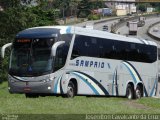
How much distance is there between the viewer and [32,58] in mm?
22516

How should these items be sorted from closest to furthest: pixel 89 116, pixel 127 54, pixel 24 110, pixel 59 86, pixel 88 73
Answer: pixel 89 116
pixel 24 110
pixel 59 86
pixel 88 73
pixel 127 54

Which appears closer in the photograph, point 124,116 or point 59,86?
point 124,116

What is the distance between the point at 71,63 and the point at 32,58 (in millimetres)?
1730

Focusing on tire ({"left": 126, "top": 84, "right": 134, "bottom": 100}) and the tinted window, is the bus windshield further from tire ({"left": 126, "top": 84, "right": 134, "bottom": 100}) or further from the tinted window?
tire ({"left": 126, "top": 84, "right": 134, "bottom": 100})

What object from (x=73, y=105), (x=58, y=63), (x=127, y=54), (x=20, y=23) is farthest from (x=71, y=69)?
(x=20, y=23)

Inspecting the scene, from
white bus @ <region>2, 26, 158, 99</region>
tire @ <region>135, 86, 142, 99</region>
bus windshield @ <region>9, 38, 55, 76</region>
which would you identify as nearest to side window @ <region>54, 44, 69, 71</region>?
white bus @ <region>2, 26, 158, 99</region>

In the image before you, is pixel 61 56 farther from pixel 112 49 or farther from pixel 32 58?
pixel 112 49

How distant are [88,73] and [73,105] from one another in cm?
866

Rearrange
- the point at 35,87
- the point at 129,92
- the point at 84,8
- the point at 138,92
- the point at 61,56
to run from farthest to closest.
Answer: the point at 84,8, the point at 138,92, the point at 129,92, the point at 61,56, the point at 35,87

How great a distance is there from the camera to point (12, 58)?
2312 cm

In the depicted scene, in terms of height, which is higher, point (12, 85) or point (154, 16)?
point (12, 85)

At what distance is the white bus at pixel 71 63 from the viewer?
A: 22500mm

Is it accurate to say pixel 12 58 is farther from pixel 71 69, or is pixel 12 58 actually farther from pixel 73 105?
pixel 73 105

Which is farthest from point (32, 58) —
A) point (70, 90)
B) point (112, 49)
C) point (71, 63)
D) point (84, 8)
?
point (84, 8)
